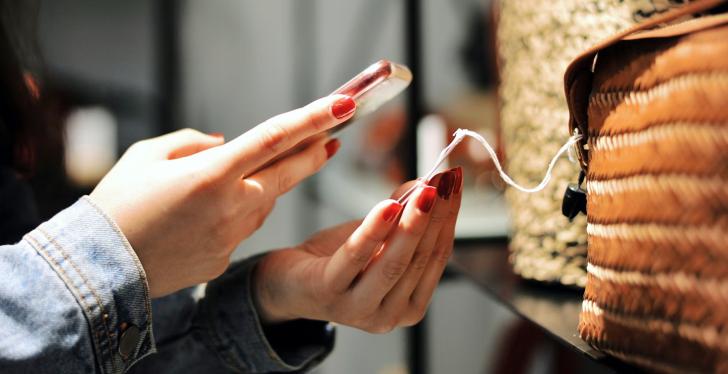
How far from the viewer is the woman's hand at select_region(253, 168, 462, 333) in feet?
1.10

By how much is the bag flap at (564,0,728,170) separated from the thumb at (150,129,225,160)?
0.26 meters

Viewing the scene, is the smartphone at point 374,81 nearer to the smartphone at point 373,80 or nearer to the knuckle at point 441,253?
the smartphone at point 373,80

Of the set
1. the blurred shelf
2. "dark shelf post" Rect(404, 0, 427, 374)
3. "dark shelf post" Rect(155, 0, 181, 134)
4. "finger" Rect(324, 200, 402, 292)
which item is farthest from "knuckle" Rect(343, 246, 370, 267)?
"dark shelf post" Rect(155, 0, 181, 134)

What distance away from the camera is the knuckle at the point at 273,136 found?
35cm

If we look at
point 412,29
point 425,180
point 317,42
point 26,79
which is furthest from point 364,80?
point 317,42

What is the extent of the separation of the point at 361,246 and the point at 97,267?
5.8 inches

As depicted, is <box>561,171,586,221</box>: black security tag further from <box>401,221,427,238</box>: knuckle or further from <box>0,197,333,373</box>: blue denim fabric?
<box>0,197,333,373</box>: blue denim fabric

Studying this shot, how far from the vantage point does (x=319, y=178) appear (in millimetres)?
1168

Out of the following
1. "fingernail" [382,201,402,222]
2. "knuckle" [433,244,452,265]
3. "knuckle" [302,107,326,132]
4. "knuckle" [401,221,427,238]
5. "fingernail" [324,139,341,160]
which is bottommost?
"knuckle" [433,244,452,265]

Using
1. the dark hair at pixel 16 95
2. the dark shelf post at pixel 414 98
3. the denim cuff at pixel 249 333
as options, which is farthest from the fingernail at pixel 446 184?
the dark hair at pixel 16 95

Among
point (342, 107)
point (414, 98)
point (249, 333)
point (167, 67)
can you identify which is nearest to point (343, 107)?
point (342, 107)

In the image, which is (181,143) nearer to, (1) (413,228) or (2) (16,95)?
(1) (413,228)

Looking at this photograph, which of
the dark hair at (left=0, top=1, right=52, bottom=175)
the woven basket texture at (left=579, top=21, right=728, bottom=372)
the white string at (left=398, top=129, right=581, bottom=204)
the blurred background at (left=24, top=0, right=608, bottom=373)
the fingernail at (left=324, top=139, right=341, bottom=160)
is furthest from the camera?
the blurred background at (left=24, top=0, right=608, bottom=373)

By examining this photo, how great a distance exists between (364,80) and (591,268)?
0.55 feet
